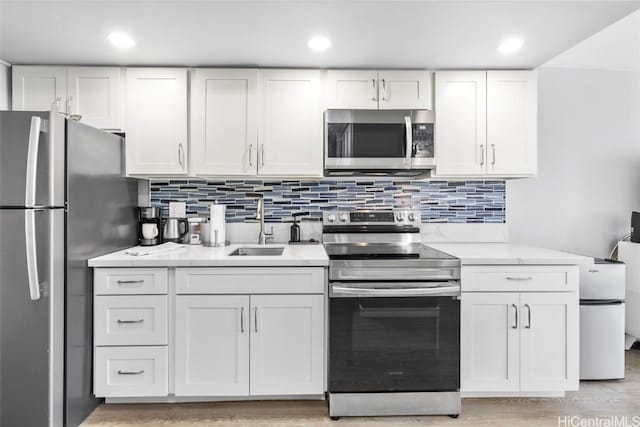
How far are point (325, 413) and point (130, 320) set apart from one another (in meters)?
1.22

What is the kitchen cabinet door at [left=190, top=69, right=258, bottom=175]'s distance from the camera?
264 cm

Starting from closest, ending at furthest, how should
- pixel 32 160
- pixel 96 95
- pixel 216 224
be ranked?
1. pixel 32 160
2. pixel 96 95
3. pixel 216 224

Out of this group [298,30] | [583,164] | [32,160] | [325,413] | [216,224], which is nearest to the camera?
[32,160]

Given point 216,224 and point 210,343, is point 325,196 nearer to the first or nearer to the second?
point 216,224

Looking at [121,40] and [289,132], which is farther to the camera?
[289,132]

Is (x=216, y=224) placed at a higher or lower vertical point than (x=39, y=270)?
higher

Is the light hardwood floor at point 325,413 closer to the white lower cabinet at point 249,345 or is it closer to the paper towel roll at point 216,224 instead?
the white lower cabinet at point 249,345

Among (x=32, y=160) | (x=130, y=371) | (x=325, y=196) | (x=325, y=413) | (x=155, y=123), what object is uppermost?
(x=155, y=123)

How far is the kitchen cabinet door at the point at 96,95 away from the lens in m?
2.63

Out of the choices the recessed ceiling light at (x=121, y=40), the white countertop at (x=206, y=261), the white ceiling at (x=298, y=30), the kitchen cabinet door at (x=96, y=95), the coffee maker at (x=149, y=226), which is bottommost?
the white countertop at (x=206, y=261)

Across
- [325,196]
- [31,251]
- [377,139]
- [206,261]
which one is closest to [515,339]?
[377,139]

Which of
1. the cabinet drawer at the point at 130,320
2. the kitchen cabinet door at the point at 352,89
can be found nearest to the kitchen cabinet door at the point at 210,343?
the cabinet drawer at the point at 130,320

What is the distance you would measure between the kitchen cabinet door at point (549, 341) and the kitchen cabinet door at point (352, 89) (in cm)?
156

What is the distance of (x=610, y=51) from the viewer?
2.84m
